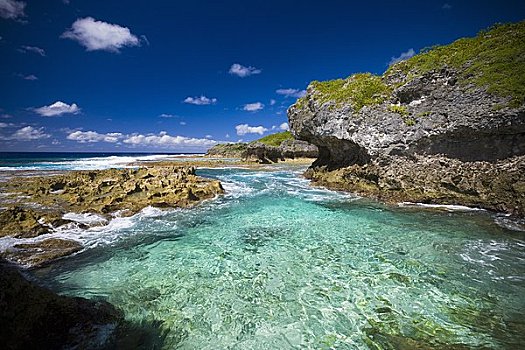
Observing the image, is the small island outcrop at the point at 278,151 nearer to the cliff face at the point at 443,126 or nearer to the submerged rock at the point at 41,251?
the cliff face at the point at 443,126

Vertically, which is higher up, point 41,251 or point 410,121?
point 410,121

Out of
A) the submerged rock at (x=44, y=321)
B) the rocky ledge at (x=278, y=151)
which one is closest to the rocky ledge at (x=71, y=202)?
the submerged rock at (x=44, y=321)

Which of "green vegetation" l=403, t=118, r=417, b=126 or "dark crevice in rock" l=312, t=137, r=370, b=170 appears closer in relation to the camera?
"green vegetation" l=403, t=118, r=417, b=126

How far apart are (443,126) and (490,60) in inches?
165

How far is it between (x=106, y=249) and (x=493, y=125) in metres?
18.8

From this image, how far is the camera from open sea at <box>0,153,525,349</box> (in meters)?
5.14

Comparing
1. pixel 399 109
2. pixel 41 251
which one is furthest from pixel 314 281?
pixel 399 109

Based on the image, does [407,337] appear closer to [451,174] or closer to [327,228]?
[327,228]

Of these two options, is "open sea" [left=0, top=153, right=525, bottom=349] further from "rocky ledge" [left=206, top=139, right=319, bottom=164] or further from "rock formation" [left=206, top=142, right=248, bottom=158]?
"rock formation" [left=206, top=142, right=248, bottom=158]

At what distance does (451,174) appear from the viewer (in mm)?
15312

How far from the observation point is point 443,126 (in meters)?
15.7

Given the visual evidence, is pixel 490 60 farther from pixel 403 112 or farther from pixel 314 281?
pixel 314 281

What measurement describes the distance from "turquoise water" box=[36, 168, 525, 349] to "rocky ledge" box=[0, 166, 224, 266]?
5.09 feet

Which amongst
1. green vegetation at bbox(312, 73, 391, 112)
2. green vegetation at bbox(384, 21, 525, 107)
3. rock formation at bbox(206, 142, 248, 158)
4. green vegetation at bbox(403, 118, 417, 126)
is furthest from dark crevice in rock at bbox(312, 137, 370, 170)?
rock formation at bbox(206, 142, 248, 158)
